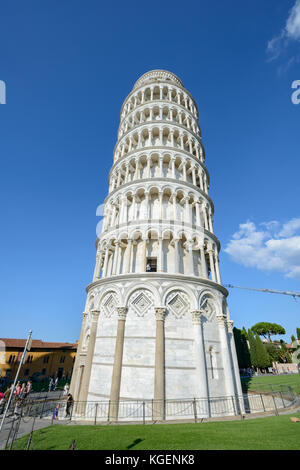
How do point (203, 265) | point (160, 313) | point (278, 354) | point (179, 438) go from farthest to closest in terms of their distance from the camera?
1. point (278, 354)
2. point (203, 265)
3. point (160, 313)
4. point (179, 438)

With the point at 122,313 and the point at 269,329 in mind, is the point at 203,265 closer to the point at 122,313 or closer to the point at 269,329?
the point at 122,313

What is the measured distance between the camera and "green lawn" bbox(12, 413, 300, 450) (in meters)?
7.17

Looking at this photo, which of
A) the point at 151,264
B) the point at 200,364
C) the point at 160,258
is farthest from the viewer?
the point at 151,264

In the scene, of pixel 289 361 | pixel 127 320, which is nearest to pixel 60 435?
pixel 127 320

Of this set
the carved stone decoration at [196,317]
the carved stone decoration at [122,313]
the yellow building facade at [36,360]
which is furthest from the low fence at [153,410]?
the yellow building facade at [36,360]

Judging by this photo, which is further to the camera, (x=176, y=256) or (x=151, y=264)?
(x=151, y=264)

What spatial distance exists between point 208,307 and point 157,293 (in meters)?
4.42

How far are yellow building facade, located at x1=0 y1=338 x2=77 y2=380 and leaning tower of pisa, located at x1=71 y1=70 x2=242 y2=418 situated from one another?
37.4m

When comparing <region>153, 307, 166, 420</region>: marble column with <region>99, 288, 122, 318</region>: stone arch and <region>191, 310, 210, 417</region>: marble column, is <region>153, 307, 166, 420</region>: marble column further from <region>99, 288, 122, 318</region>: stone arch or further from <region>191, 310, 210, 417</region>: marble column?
<region>99, 288, 122, 318</region>: stone arch

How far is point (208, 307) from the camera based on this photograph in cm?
1712

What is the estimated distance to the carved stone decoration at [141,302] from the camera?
51.4ft

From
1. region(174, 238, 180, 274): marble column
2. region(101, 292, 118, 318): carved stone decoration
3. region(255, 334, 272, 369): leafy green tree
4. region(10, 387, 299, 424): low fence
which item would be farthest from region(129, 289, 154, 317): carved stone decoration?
region(255, 334, 272, 369): leafy green tree

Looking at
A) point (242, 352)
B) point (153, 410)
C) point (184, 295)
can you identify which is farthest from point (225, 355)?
point (242, 352)

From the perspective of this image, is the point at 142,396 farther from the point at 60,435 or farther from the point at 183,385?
the point at 60,435
